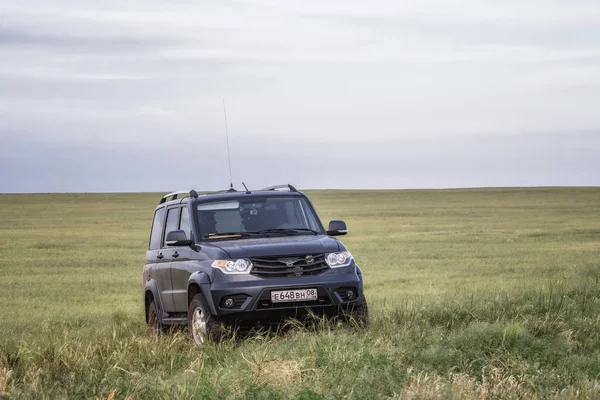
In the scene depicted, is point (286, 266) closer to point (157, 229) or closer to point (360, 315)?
point (360, 315)

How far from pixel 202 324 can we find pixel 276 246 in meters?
1.18

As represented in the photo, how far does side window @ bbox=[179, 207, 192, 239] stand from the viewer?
12.2 m

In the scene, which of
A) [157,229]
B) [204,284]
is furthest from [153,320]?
[204,284]

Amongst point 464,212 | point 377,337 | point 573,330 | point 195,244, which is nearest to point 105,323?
point 195,244

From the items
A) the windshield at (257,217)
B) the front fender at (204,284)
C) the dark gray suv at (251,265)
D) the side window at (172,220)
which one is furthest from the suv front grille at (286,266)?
the side window at (172,220)

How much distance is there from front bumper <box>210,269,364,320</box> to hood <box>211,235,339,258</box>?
1.00ft

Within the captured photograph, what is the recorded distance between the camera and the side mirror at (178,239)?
1173cm

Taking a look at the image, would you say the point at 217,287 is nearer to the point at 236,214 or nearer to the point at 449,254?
the point at 236,214

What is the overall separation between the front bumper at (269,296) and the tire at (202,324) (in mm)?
130

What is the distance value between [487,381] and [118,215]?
62825 millimetres

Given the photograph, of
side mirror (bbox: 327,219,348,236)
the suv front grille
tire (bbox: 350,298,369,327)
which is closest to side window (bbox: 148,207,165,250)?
side mirror (bbox: 327,219,348,236)

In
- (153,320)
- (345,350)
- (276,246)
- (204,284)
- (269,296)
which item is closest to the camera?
(345,350)

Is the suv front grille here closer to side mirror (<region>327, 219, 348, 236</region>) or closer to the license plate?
the license plate

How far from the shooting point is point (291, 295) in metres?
10.8
